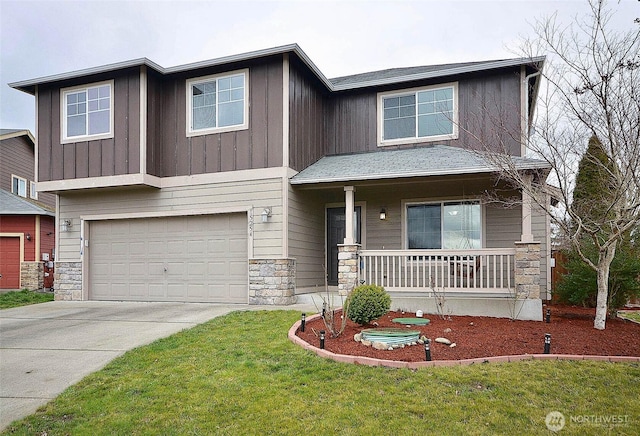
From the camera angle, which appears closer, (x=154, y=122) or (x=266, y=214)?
(x=266, y=214)

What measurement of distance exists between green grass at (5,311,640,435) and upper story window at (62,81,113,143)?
23.3 feet

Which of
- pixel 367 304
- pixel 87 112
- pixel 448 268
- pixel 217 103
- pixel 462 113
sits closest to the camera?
pixel 367 304

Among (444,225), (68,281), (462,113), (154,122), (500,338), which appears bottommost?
(500,338)

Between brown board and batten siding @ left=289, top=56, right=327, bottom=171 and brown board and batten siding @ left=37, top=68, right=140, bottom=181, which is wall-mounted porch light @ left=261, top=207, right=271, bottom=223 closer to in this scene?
brown board and batten siding @ left=289, top=56, right=327, bottom=171

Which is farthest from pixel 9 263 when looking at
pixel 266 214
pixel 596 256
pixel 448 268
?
pixel 596 256

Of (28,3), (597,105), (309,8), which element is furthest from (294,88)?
(28,3)

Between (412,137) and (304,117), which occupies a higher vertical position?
(304,117)

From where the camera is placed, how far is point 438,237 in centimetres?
1059

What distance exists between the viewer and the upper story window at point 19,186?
758 inches

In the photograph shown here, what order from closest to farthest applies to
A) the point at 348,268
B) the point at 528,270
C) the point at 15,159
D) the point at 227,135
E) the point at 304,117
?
1. the point at 528,270
2. the point at 348,268
3. the point at 227,135
4. the point at 304,117
5. the point at 15,159

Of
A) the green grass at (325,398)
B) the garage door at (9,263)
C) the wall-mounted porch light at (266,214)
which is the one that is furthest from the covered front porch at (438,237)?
the garage door at (9,263)

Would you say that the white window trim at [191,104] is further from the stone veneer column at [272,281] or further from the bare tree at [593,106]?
the bare tree at [593,106]

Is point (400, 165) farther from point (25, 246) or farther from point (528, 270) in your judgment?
point (25, 246)

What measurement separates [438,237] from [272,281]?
380cm
